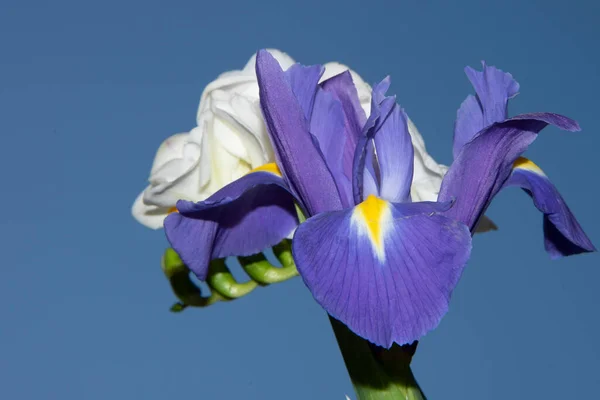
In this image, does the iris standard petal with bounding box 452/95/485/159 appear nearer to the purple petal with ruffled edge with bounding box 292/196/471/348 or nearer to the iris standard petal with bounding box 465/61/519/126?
the iris standard petal with bounding box 465/61/519/126

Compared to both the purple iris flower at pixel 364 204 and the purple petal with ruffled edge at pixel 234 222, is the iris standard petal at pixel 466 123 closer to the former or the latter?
the purple iris flower at pixel 364 204

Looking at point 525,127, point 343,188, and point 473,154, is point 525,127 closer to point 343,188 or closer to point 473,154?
point 473,154

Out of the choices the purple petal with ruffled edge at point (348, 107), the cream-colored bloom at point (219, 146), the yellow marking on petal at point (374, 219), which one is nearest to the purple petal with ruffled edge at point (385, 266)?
the yellow marking on petal at point (374, 219)

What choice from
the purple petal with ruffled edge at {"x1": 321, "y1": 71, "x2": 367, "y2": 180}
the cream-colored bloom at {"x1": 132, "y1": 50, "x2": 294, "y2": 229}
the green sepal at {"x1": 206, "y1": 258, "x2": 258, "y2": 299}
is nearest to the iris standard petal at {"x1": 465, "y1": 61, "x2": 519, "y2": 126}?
the purple petal with ruffled edge at {"x1": 321, "y1": 71, "x2": 367, "y2": 180}

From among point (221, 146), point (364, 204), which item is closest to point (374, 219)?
point (364, 204)

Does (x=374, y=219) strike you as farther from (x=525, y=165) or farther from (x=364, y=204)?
(x=525, y=165)

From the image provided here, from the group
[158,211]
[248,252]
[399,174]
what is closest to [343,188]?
[399,174]
